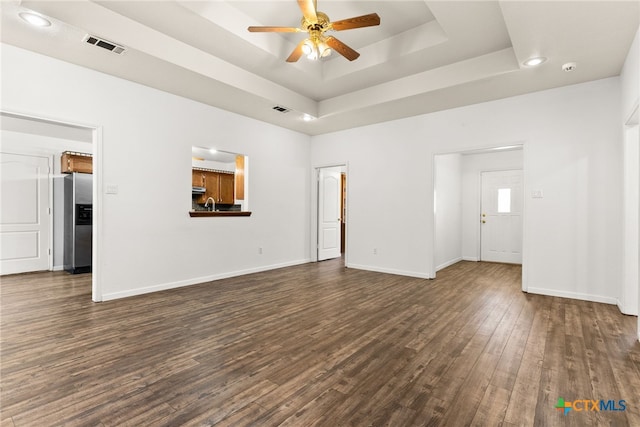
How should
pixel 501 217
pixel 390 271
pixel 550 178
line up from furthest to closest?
pixel 501 217
pixel 390 271
pixel 550 178

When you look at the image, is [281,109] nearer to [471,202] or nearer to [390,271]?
Result: [390,271]

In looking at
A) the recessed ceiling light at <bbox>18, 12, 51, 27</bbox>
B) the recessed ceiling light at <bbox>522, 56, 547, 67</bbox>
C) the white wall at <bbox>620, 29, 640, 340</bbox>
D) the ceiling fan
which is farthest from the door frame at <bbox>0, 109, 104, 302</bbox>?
the white wall at <bbox>620, 29, 640, 340</bbox>

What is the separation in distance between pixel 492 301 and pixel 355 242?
2730 mm

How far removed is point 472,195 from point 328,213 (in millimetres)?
3488

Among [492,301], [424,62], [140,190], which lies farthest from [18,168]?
[492,301]

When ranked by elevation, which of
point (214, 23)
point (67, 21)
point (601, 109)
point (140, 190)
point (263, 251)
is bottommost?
point (263, 251)

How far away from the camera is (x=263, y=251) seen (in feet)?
18.9

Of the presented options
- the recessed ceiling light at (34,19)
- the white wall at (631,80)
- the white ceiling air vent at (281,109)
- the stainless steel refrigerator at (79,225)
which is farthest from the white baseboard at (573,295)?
the stainless steel refrigerator at (79,225)

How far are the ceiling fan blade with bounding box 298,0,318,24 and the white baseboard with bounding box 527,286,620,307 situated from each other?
444 centimetres

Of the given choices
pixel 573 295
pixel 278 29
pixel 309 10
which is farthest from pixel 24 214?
pixel 573 295

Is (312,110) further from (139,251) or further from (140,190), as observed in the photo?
(139,251)

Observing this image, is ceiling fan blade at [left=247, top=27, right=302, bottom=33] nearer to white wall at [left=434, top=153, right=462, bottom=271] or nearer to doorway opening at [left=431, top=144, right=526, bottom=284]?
white wall at [left=434, top=153, right=462, bottom=271]

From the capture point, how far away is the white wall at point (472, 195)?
695cm

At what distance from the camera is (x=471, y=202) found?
7207 millimetres
